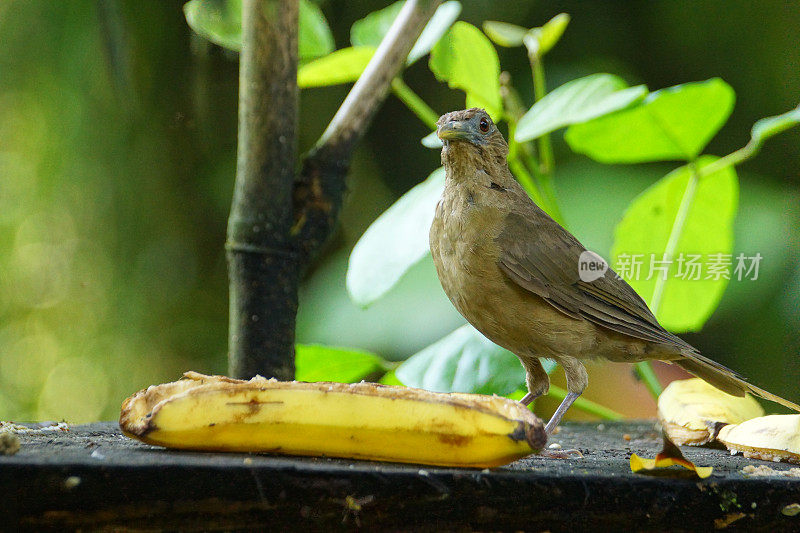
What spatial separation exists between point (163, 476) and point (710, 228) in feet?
7.52

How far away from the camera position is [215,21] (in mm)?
2428

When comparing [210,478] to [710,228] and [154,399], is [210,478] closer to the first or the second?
[154,399]

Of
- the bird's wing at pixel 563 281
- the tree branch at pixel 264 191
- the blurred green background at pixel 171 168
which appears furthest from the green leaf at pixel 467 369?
the blurred green background at pixel 171 168

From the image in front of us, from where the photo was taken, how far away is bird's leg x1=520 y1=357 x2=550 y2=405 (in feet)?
7.22

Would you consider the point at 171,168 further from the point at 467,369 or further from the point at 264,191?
the point at 467,369

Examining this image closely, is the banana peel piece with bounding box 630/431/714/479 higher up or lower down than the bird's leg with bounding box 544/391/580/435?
higher up

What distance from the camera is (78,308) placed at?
4234 mm

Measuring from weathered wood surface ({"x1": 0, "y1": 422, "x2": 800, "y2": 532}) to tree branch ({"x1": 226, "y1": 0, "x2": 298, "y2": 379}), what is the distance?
2.68 ft

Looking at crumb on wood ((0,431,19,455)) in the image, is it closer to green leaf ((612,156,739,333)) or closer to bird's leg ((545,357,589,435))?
bird's leg ((545,357,589,435))

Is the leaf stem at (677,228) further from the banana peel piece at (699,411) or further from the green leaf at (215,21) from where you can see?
the green leaf at (215,21)

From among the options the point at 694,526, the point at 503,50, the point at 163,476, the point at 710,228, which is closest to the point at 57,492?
the point at 163,476

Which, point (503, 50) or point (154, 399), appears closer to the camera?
point (154, 399)

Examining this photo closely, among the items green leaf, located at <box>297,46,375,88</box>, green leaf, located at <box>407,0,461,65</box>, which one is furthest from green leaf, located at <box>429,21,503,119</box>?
green leaf, located at <box>297,46,375,88</box>

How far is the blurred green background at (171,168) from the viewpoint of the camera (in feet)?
13.1
